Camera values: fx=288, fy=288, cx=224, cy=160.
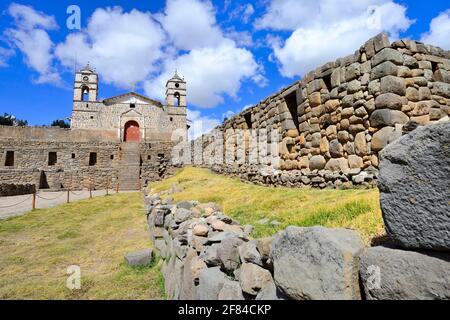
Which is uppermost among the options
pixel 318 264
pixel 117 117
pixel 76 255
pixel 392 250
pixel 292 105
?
pixel 117 117

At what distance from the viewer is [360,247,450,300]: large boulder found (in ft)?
4.25

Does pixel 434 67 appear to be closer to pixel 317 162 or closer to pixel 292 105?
pixel 317 162

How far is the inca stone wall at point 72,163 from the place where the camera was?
22.0 meters

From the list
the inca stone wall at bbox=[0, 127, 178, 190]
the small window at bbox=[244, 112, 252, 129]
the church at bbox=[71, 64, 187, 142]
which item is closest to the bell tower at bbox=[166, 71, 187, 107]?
the church at bbox=[71, 64, 187, 142]

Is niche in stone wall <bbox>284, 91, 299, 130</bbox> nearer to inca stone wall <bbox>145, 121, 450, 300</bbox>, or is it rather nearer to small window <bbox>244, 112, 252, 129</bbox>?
small window <bbox>244, 112, 252, 129</bbox>

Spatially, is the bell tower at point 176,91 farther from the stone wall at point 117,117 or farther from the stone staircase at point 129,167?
the stone staircase at point 129,167

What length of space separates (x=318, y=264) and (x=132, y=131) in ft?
140

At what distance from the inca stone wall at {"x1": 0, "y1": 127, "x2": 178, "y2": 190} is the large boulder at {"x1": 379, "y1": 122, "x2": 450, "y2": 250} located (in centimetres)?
2046

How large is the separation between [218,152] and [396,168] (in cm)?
1262

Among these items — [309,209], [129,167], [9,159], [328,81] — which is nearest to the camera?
[309,209]

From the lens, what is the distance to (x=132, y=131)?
41.8 metres

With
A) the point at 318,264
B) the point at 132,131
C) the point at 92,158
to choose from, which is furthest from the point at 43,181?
the point at 318,264

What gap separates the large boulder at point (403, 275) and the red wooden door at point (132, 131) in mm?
42021
